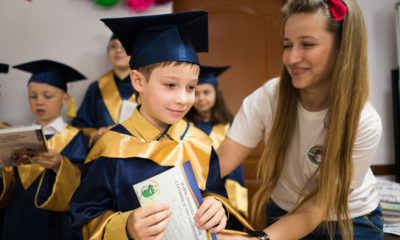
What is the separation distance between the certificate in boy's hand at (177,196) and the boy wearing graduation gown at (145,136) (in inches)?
1.2

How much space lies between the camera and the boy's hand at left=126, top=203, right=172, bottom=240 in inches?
34.7

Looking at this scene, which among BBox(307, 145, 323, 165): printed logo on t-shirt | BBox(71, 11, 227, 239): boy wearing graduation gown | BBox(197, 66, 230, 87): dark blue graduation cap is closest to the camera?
BBox(71, 11, 227, 239): boy wearing graduation gown

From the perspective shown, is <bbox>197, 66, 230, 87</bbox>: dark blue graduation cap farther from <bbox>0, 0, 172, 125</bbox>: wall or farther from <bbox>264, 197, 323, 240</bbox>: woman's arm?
<bbox>264, 197, 323, 240</bbox>: woman's arm

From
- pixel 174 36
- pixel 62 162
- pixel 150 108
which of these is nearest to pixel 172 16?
pixel 174 36

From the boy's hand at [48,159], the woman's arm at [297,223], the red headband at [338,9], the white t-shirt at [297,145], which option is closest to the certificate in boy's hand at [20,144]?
the boy's hand at [48,159]

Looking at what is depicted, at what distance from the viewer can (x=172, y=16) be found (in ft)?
3.47

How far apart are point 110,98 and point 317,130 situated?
5.62ft

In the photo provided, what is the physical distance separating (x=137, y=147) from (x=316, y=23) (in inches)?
35.2

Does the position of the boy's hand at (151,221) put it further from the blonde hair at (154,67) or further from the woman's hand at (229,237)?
the blonde hair at (154,67)

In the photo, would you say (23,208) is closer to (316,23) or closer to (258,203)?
(258,203)

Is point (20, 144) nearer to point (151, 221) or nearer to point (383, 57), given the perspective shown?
point (151, 221)

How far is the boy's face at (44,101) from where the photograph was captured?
2.10m

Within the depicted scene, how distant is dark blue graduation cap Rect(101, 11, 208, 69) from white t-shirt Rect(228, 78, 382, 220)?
549mm

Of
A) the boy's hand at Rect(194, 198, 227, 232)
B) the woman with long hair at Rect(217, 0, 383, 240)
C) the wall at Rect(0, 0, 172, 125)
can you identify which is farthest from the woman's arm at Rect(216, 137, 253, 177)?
the wall at Rect(0, 0, 172, 125)
